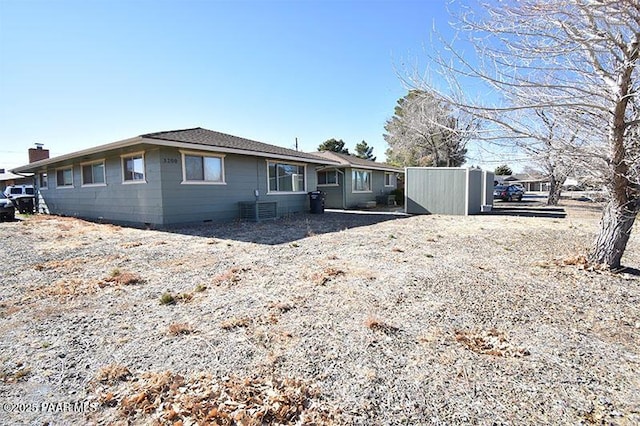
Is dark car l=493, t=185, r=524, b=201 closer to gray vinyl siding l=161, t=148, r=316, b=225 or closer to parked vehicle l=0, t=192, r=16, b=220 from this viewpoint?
gray vinyl siding l=161, t=148, r=316, b=225

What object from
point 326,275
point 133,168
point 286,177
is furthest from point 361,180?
point 326,275

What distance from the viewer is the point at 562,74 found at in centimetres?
372

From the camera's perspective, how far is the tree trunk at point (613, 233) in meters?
4.43

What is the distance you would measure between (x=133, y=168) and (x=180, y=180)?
2.24m

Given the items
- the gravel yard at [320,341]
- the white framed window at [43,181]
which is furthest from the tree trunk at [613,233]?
the white framed window at [43,181]

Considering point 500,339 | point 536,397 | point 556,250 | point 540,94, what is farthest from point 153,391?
point 556,250

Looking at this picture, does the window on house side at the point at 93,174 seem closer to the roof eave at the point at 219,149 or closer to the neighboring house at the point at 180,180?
the neighboring house at the point at 180,180

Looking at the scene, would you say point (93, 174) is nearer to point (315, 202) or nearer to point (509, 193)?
point (315, 202)

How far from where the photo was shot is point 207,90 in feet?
46.7

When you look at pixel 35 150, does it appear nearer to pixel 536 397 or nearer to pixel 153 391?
pixel 153 391

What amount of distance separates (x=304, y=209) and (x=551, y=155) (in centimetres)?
1141

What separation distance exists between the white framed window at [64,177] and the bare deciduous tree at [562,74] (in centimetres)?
1704

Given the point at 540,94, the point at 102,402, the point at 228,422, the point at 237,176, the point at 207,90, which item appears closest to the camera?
the point at 228,422

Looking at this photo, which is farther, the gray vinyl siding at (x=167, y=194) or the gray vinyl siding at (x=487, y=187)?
the gray vinyl siding at (x=487, y=187)
